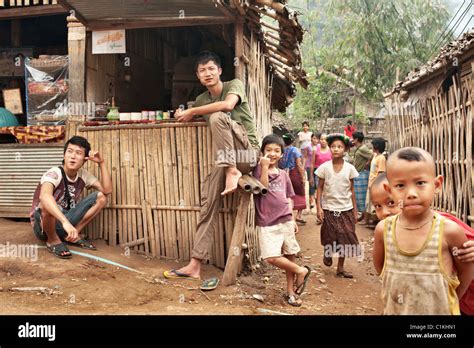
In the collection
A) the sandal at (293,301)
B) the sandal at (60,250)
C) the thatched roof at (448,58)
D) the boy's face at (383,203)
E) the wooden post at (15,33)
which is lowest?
the sandal at (293,301)

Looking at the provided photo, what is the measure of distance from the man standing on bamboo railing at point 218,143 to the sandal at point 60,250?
1.11 meters

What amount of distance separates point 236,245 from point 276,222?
521 mm

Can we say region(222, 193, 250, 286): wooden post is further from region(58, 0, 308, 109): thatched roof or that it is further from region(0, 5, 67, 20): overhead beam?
region(0, 5, 67, 20): overhead beam

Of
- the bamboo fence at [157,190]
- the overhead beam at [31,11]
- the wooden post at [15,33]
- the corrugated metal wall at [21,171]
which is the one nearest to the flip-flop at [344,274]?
the bamboo fence at [157,190]

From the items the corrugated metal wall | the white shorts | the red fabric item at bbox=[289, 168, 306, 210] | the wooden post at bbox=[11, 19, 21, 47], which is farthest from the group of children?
the wooden post at bbox=[11, 19, 21, 47]

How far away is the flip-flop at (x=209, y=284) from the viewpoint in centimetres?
438

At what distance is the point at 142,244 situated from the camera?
5.43 metres

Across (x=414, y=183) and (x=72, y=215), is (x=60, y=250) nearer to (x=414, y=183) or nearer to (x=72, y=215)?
(x=72, y=215)

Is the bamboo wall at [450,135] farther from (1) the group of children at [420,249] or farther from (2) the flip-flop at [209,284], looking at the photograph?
(1) the group of children at [420,249]

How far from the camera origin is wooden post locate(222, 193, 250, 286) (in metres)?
4.62

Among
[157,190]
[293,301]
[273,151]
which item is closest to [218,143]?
[273,151]

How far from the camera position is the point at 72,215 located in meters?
5.07

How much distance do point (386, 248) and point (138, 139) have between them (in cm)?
384
